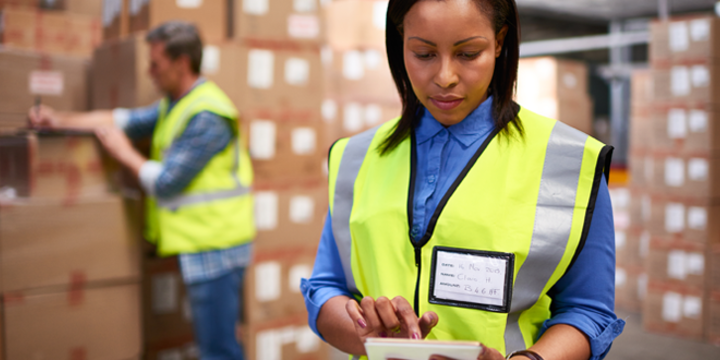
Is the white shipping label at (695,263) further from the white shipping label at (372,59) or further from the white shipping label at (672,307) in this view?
the white shipping label at (372,59)

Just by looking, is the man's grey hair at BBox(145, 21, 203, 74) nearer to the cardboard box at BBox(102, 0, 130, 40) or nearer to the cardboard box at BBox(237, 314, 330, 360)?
the cardboard box at BBox(102, 0, 130, 40)

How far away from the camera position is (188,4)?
256cm

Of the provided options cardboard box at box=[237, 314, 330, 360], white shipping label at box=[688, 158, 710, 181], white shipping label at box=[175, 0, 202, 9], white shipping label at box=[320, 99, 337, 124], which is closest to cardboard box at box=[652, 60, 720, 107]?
white shipping label at box=[688, 158, 710, 181]

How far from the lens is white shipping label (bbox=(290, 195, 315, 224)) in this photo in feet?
9.71

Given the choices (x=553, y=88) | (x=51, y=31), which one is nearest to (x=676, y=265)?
(x=553, y=88)

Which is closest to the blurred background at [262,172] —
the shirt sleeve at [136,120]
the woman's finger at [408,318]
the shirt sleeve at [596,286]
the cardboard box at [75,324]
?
the cardboard box at [75,324]

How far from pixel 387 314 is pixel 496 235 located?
0.20 meters

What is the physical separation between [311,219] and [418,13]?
229 centimetres

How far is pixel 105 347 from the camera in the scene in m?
2.05

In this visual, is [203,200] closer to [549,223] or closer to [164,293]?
[164,293]

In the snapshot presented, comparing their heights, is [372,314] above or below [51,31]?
below

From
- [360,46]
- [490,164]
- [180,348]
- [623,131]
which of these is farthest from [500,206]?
[623,131]

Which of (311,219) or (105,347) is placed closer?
(105,347)

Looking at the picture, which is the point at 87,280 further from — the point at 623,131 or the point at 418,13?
the point at 623,131
